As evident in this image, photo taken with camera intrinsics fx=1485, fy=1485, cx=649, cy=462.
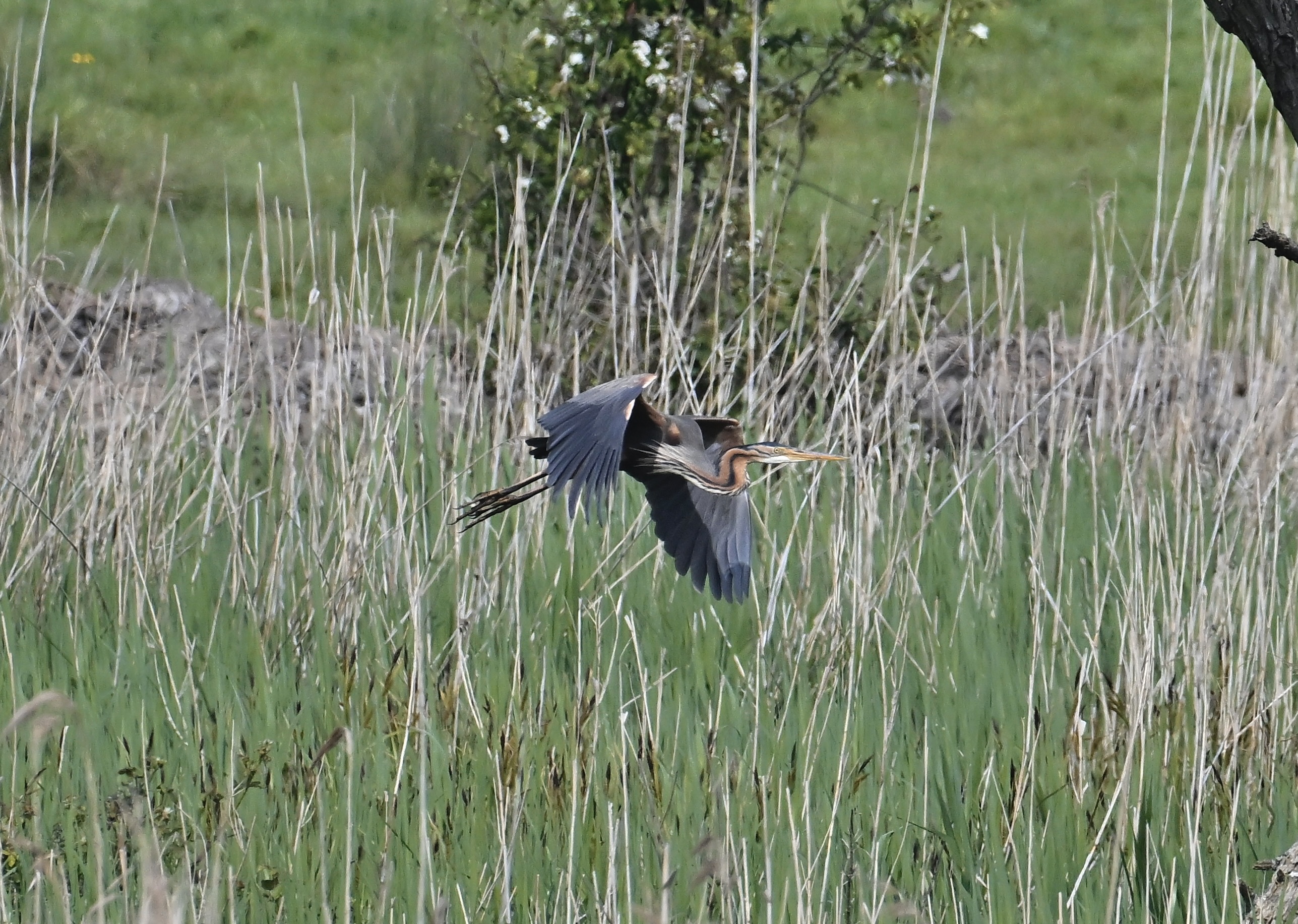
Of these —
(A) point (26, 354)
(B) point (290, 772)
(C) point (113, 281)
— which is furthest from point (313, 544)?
(C) point (113, 281)

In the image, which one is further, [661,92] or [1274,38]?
[661,92]

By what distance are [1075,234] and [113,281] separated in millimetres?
4876

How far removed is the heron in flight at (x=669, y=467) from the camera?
1474 millimetres

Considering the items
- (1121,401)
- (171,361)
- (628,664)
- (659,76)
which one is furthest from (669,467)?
(171,361)

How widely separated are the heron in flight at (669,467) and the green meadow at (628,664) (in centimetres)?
26

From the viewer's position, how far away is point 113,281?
6289 mm

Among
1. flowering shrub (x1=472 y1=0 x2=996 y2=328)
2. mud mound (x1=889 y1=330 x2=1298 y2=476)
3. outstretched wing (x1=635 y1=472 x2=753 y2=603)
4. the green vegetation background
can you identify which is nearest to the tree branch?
outstretched wing (x1=635 y1=472 x2=753 y2=603)

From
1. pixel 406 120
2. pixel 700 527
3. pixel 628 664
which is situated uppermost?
pixel 406 120

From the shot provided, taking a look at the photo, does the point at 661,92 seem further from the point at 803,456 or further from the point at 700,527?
the point at 803,456

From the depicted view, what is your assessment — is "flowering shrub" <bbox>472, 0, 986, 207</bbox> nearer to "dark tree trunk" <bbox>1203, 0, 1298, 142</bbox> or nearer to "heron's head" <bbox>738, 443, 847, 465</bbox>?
"heron's head" <bbox>738, 443, 847, 465</bbox>

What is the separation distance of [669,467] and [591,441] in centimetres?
17

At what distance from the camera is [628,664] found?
2.63 m

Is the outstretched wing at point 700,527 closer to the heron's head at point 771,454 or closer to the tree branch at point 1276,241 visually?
the heron's head at point 771,454

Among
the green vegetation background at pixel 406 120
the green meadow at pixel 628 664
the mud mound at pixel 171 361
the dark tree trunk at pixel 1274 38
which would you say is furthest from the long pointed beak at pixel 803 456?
the green vegetation background at pixel 406 120
